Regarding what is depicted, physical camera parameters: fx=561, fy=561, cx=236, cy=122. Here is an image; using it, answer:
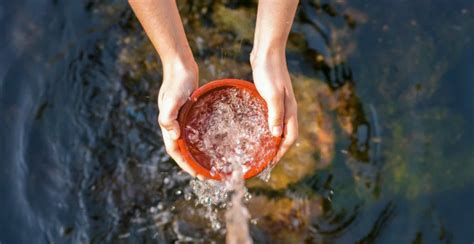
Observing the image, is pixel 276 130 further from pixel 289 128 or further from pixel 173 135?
pixel 173 135

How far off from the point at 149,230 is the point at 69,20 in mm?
1236

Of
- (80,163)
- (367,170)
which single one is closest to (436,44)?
(367,170)

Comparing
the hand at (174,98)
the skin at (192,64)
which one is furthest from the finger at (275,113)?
the hand at (174,98)

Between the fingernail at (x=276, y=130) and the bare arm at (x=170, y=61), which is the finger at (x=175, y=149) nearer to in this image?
the bare arm at (x=170, y=61)

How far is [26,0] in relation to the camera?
312cm

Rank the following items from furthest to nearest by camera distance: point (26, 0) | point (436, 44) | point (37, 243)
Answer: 1. point (26, 0)
2. point (436, 44)
3. point (37, 243)

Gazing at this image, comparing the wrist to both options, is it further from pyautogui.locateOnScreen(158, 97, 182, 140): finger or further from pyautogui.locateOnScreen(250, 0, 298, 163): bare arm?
pyautogui.locateOnScreen(158, 97, 182, 140): finger

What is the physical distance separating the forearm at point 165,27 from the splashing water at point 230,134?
215 mm

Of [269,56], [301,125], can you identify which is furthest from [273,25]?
[301,125]

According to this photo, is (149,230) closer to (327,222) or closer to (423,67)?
(327,222)

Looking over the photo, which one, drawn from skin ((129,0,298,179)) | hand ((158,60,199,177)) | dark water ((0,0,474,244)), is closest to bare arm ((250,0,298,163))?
skin ((129,0,298,179))

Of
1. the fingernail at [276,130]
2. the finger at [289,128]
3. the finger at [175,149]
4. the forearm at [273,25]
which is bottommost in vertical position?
the finger at [175,149]

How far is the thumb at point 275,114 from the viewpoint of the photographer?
2113 millimetres

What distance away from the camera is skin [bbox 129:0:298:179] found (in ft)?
6.95
